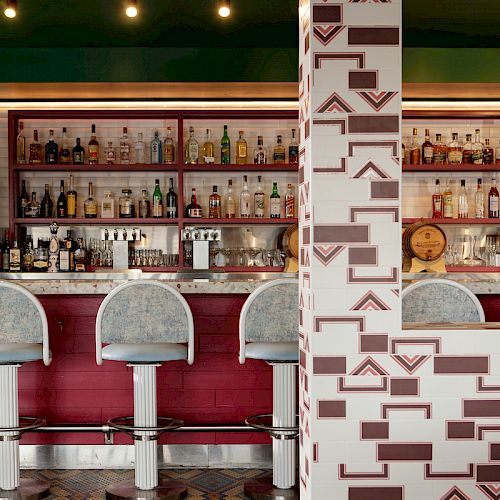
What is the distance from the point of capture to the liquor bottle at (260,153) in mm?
6343

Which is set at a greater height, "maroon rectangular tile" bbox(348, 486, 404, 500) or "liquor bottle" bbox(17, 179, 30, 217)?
"liquor bottle" bbox(17, 179, 30, 217)

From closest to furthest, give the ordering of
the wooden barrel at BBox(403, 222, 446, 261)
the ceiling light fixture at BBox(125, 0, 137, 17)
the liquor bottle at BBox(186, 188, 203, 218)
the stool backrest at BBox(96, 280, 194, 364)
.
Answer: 1. the stool backrest at BBox(96, 280, 194, 364)
2. the ceiling light fixture at BBox(125, 0, 137, 17)
3. the wooden barrel at BBox(403, 222, 446, 261)
4. the liquor bottle at BBox(186, 188, 203, 218)

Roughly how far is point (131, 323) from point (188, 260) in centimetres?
300

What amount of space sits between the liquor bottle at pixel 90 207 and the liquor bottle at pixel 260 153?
139 cm

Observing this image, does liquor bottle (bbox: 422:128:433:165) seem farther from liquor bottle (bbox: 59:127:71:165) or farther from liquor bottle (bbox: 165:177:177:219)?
liquor bottle (bbox: 59:127:71:165)

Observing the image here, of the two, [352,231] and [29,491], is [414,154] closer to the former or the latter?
[352,231]

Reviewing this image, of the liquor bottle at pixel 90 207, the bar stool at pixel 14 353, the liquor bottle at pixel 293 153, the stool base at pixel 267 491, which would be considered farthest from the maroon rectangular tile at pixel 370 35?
the liquor bottle at pixel 90 207

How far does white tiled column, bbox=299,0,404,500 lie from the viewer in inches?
103

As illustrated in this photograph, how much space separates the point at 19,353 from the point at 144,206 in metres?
3.20

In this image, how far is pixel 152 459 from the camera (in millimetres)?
3453

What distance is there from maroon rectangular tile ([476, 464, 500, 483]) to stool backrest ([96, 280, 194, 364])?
4.25ft

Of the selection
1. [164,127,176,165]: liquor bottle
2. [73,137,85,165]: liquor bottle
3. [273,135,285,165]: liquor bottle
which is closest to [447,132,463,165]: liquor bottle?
[273,135,285,165]: liquor bottle

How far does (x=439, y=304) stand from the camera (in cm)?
327

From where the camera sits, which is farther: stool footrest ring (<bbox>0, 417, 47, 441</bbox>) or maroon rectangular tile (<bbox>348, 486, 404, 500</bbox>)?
stool footrest ring (<bbox>0, 417, 47, 441</bbox>)
